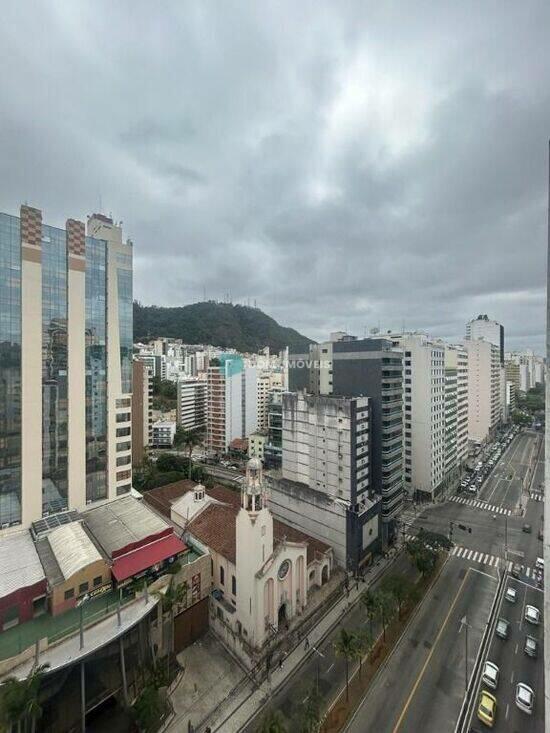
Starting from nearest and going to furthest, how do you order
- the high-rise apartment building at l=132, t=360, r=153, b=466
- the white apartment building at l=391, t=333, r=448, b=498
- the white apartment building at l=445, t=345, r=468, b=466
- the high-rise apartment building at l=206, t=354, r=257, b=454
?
the white apartment building at l=391, t=333, r=448, b=498, the high-rise apartment building at l=132, t=360, r=153, b=466, the white apartment building at l=445, t=345, r=468, b=466, the high-rise apartment building at l=206, t=354, r=257, b=454

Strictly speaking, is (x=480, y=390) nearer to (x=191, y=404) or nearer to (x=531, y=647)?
(x=531, y=647)

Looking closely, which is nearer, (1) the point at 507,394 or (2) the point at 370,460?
(2) the point at 370,460

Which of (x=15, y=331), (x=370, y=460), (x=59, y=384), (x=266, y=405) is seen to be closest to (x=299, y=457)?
(x=370, y=460)

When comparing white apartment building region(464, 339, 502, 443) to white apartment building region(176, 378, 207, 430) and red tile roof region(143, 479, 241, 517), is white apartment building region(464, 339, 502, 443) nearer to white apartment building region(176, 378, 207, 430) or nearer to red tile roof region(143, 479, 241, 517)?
white apartment building region(176, 378, 207, 430)

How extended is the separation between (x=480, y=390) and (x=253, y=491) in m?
103

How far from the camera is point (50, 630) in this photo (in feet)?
84.5

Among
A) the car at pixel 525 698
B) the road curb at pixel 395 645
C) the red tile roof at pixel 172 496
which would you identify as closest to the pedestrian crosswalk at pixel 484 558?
the road curb at pixel 395 645

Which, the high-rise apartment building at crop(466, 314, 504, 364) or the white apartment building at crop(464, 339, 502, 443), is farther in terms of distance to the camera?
the high-rise apartment building at crop(466, 314, 504, 364)

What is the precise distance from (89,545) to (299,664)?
22.0 meters

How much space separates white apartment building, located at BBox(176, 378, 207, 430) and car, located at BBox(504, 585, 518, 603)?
87.6m

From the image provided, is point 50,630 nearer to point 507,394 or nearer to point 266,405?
point 266,405

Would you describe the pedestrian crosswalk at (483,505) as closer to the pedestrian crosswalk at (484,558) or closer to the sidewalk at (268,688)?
the pedestrian crosswalk at (484,558)

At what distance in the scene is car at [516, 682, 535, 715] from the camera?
25.8 m

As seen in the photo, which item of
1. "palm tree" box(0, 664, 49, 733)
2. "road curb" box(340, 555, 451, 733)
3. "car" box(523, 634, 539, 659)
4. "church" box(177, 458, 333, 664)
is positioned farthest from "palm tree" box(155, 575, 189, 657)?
"car" box(523, 634, 539, 659)
